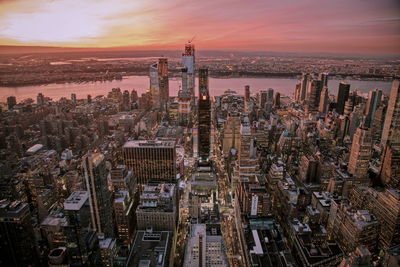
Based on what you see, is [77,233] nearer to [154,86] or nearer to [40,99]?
[40,99]

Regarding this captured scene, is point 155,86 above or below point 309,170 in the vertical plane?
above

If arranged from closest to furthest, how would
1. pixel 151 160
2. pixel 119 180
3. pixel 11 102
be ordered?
pixel 11 102
pixel 119 180
pixel 151 160

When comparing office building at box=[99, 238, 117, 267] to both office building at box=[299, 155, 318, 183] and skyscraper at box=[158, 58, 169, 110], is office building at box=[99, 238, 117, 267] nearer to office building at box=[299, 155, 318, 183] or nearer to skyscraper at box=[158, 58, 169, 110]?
office building at box=[299, 155, 318, 183]

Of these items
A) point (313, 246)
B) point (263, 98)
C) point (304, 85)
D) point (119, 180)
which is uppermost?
point (304, 85)

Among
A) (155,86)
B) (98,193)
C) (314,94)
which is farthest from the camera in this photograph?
(155,86)

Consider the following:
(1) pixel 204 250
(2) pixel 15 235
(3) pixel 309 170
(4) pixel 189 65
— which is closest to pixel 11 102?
(2) pixel 15 235

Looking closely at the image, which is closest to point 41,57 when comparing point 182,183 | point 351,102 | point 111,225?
point 111,225

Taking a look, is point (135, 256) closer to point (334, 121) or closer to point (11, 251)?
point (11, 251)
